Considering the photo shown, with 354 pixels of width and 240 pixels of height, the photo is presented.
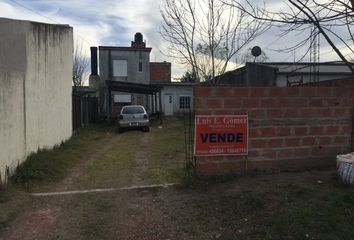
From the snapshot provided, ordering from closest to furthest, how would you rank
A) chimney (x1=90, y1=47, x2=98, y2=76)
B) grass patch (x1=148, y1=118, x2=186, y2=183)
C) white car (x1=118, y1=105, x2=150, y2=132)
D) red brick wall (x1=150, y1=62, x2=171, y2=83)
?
grass patch (x1=148, y1=118, x2=186, y2=183), white car (x1=118, y1=105, x2=150, y2=132), chimney (x1=90, y1=47, x2=98, y2=76), red brick wall (x1=150, y1=62, x2=171, y2=83)

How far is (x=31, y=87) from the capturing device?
30.3ft

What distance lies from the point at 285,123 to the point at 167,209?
2.86m

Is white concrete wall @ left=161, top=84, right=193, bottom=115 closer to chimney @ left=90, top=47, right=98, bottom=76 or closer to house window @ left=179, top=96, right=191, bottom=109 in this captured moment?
house window @ left=179, top=96, right=191, bottom=109

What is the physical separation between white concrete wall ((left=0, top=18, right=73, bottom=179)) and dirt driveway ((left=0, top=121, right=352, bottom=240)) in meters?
1.36

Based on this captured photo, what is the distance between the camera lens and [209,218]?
5387 millimetres

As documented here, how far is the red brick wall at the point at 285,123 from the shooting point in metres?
7.02


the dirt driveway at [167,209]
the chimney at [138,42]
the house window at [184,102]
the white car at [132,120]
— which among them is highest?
the chimney at [138,42]

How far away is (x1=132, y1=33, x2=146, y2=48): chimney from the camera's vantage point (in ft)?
125

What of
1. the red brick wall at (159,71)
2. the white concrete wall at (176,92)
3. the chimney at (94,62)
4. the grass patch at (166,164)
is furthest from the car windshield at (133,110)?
the red brick wall at (159,71)

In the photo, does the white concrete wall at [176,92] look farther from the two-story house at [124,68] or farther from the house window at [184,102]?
the two-story house at [124,68]

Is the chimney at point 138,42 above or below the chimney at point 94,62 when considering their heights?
above

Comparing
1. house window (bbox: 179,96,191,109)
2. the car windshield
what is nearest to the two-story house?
house window (bbox: 179,96,191,109)

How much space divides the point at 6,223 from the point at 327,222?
13.8 feet

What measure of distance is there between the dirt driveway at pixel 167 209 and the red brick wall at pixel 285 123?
421 mm
